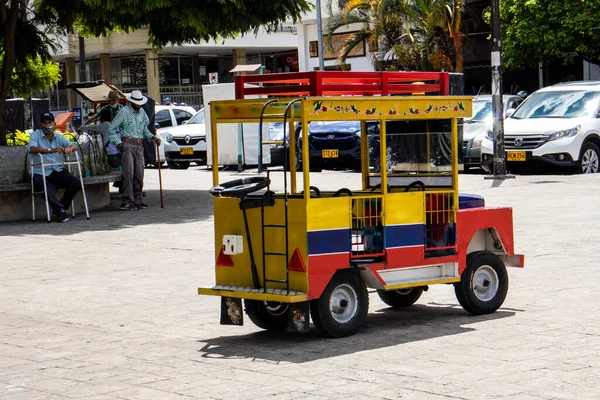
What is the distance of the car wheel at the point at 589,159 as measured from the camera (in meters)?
22.2

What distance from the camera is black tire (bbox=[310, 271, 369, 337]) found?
8.07m

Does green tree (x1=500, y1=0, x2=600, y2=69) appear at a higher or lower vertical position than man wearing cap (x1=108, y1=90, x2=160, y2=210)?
higher

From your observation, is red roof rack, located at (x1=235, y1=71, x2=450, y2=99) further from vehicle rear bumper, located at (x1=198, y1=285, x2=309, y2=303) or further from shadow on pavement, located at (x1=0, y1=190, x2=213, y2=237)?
shadow on pavement, located at (x1=0, y1=190, x2=213, y2=237)

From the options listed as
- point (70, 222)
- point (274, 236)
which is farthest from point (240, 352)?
point (70, 222)

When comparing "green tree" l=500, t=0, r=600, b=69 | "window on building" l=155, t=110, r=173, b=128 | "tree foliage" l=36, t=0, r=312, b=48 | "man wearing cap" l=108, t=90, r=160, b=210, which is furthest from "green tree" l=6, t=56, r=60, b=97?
"green tree" l=500, t=0, r=600, b=69

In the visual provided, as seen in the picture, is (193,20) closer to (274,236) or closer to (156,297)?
(156,297)

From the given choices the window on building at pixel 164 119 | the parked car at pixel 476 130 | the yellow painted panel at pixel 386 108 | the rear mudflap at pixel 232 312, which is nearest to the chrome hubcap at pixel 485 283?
the yellow painted panel at pixel 386 108

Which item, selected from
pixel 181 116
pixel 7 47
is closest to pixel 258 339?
pixel 7 47

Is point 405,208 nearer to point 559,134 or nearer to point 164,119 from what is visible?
point 559,134

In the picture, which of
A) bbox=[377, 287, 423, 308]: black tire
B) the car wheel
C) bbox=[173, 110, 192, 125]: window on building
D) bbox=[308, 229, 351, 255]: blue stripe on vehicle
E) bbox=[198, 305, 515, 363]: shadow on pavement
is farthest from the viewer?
bbox=[173, 110, 192, 125]: window on building

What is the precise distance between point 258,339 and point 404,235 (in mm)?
1341

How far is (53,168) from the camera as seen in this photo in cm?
1736

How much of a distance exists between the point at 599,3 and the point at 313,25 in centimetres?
2238

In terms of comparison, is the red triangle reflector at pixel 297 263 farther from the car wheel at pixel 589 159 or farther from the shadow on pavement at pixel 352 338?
the car wheel at pixel 589 159
